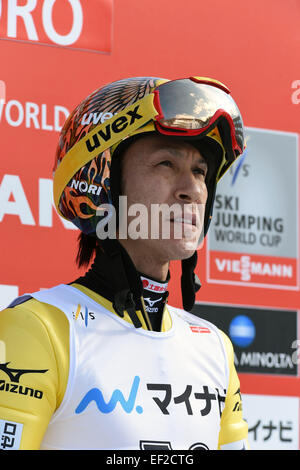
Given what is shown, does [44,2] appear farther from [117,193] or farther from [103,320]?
[103,320]

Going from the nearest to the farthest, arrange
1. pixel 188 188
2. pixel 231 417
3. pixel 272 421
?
pixel 188 188, pixel 231 417, pixel 272 421

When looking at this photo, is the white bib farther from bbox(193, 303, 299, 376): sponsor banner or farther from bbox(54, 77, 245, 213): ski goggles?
bbox(193, 303, 299, 376): sponsor banner

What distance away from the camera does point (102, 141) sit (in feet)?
7.57

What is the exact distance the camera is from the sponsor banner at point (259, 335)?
349 cm

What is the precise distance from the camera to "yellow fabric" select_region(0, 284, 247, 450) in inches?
→ 79.4

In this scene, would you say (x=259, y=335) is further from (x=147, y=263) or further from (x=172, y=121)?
(x=172, y=121)

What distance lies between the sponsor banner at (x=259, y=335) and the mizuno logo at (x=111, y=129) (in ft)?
4.19

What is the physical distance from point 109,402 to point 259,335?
1.52 m

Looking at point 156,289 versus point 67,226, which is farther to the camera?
point 67,226

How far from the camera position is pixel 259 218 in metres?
3.68

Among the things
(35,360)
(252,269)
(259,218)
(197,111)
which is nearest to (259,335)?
(252,269)

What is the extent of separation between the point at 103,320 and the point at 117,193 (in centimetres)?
33
